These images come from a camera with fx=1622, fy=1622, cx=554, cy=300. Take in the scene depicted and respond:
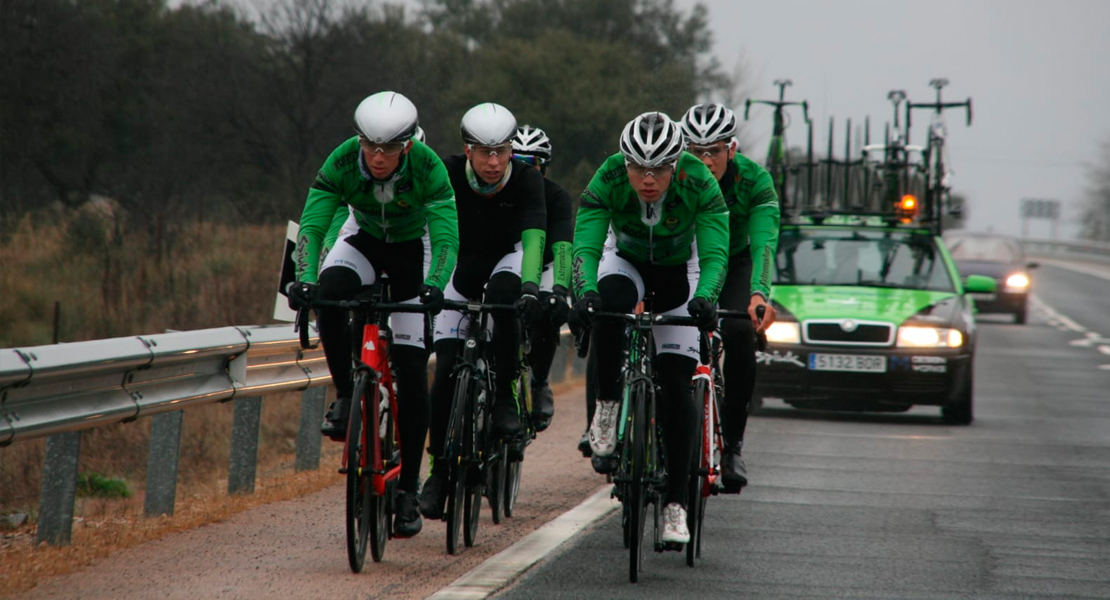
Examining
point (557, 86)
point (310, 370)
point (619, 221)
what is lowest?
point (310, 370)

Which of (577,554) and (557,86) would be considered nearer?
(577,554)

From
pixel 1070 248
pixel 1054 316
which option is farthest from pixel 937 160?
pixel 1070 248

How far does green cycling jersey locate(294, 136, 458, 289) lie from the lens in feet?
21.9

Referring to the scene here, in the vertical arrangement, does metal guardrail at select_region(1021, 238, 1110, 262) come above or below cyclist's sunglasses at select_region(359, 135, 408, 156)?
below

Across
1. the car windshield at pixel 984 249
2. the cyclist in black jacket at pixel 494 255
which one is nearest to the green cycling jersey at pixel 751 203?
the cyclist in black jacket at pixel 494 255

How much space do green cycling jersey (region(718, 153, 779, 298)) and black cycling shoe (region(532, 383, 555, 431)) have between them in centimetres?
139

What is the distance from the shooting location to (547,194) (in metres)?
8.48

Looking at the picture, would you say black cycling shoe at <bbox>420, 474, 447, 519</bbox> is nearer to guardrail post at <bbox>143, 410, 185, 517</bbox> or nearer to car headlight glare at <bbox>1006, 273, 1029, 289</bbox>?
guardrail post at <bbox>143, 410, 185, 517</bbox>

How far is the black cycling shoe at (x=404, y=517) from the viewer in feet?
22.4

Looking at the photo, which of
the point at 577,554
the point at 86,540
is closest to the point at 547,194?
the point at 577,554

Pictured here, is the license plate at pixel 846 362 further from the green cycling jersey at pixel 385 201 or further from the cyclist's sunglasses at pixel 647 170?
the green cycling jersey at pixel 385 201

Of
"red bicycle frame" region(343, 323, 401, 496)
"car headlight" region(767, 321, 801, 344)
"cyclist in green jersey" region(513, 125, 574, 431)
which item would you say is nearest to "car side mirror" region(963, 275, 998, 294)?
"car headlight" region(767, 321, 801, 344)

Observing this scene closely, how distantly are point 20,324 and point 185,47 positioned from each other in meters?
17.7

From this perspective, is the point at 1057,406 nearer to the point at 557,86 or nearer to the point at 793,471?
the point at 793,471
